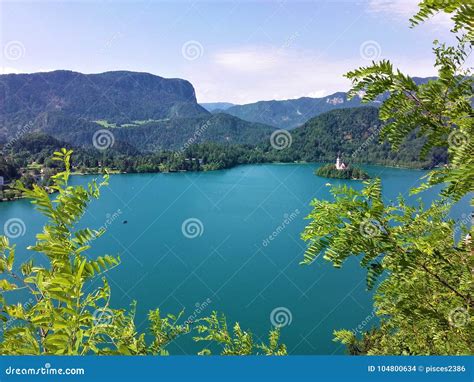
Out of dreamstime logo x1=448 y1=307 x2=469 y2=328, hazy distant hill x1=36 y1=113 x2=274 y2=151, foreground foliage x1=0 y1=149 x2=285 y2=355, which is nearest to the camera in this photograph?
foreground foliage x1=0 y1=149 x2=285 y2=355

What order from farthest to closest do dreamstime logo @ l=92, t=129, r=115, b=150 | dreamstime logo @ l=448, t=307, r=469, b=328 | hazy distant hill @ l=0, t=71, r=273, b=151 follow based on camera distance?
1. hazy distant hill @ l=0, t=71, r=273, b=151
2. dreamstime logo @ l=92, t=129, r=115, b=150
3. dreamstime logo @ l=448, t=307, r=469, b=328

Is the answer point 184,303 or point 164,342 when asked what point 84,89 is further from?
point 164,342

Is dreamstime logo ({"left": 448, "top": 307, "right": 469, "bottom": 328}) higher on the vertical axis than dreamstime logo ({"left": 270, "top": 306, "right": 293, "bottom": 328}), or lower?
higher

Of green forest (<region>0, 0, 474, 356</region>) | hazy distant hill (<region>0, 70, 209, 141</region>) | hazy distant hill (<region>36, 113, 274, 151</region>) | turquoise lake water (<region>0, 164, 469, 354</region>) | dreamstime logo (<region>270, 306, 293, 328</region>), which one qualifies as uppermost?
hazy distant hill (<region>0, 70, 209, 141</region>)

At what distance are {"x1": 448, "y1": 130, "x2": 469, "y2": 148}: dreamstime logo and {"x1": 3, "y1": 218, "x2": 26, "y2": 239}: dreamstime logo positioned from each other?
130 feet

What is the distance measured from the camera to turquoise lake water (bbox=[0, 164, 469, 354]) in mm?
23062

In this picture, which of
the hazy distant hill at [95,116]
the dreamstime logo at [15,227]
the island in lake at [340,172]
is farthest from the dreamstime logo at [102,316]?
the hazy distant hill at [95,116]

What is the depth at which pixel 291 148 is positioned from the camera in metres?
107

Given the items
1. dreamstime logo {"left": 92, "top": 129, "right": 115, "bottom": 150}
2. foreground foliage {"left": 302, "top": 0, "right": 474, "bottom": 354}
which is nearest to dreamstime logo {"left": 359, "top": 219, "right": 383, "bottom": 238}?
foreground foliage {"left": 302, "top": 0, "right": 474, "bottom": 354}

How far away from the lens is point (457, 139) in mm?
1527

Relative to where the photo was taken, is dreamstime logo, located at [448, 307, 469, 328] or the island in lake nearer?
dreamstime logo, located at [448, 307, 469, 328]

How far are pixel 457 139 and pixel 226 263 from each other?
100 ft

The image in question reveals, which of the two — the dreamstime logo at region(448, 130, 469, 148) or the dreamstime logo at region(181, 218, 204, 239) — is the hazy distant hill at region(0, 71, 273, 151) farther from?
the dreamstime logo at region(448, 130, 469, 148)

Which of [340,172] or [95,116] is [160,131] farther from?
[340,172]
